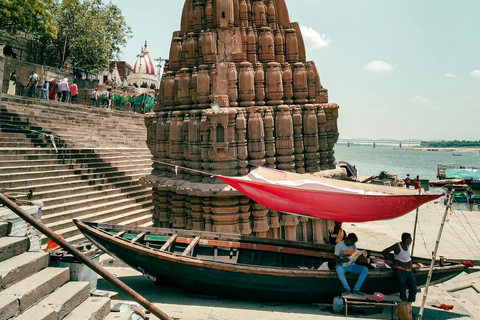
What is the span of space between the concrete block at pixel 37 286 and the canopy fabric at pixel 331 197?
11.6 feet

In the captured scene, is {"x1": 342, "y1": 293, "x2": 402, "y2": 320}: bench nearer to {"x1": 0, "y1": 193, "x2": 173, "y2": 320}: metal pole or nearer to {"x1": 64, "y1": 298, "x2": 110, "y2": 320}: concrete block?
{"x1": 0, "y1": 193, "x2": 173, "y2": 320}: metal pole

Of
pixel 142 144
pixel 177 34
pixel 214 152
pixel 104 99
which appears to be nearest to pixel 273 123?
pixel 214 152

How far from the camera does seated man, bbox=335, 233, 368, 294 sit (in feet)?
19.3

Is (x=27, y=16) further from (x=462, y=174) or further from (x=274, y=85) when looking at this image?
(x=462, y=174)

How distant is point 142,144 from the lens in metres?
17.2

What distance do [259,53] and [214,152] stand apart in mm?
3381

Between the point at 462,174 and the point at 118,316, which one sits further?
the point at 462,174

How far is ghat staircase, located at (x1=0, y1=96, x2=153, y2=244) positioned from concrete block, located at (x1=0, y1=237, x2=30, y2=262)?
3.71 m

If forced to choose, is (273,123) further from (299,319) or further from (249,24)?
(299,319)

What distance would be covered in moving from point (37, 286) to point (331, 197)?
4715mm

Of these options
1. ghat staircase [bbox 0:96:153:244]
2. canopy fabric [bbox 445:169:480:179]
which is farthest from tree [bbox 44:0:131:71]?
canopy fabric [bbox 445:169:480:179]

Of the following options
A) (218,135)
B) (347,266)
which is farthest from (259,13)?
(347,266)

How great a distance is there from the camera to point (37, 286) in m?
3.43

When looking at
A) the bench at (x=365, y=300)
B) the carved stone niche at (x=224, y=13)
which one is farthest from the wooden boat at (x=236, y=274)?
the carved stone niche at (x=224, y=13)
